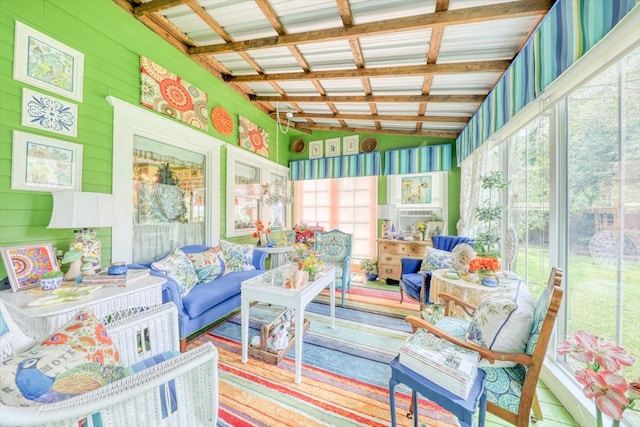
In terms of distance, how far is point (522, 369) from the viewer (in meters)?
1.27

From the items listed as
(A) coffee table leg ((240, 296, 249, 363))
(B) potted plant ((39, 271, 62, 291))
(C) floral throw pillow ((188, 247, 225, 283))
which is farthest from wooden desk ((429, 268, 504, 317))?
(B) potted plant ((39, 271, 62, 291))

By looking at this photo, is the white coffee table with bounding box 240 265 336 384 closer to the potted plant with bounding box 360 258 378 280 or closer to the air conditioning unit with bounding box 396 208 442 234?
the potted plant with bounding box 360 258 378 280

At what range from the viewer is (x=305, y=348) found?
2.31m

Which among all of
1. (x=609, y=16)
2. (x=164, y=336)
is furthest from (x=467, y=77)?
(x=164, y=336)

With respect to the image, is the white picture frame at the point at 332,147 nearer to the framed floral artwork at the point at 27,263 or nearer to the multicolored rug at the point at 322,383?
the multicolored rug at the point at 322,383

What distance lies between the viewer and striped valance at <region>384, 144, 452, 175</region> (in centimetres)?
434

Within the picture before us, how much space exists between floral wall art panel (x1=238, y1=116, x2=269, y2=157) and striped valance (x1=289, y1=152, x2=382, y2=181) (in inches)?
36.8

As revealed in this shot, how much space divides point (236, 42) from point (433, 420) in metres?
3.74

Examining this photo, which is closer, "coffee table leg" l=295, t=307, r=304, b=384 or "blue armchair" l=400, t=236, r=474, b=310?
"coffee table leg" l=295, t=307, r=304, b=384

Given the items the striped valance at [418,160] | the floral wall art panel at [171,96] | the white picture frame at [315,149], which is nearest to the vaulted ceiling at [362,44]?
the floral wall art panel at [171,96]

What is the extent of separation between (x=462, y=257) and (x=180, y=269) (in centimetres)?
283

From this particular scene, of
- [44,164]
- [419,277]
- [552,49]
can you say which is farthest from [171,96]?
[419,277]

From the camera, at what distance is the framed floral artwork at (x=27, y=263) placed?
1607 mm

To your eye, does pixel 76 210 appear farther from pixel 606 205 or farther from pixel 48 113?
pixel 606 205
